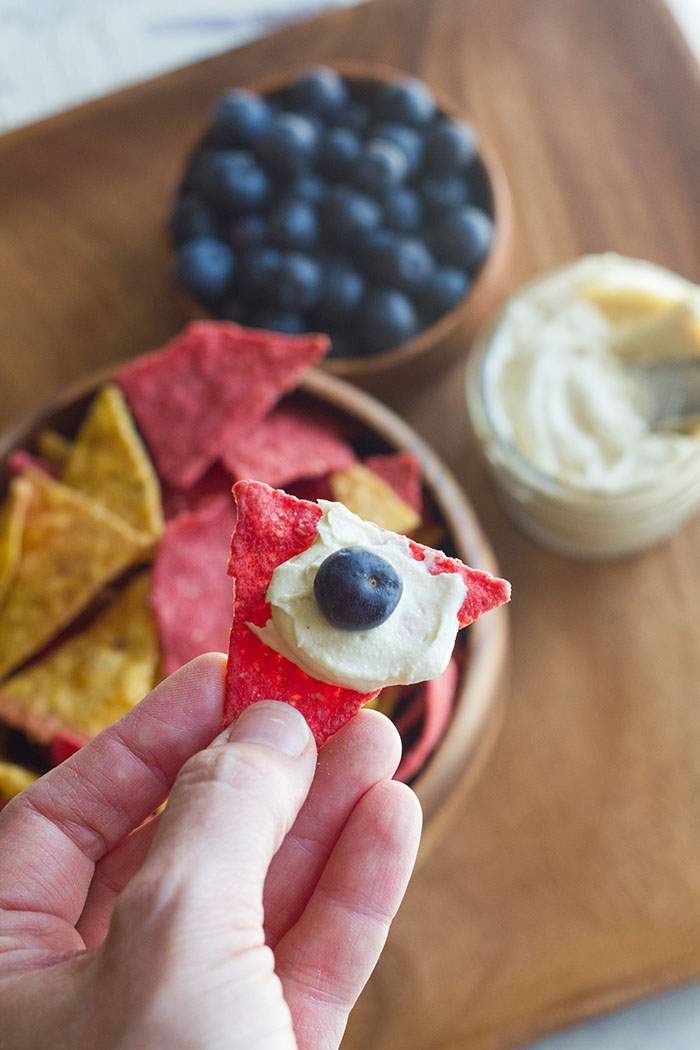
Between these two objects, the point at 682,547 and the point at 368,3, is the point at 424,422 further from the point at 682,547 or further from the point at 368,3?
A: the point at 368,3

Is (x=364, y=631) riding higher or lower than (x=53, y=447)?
higher

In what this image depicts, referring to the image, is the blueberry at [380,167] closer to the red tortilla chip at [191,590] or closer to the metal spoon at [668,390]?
the metal spoon at [668,390]

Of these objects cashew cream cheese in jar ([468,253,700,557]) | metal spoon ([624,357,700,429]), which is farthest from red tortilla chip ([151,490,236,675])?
metal spoon ([624,357,700,429])

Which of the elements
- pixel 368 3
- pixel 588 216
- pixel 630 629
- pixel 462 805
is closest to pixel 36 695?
pixel 462 805

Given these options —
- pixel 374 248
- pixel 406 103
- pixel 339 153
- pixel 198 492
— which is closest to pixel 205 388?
pixel 198 492

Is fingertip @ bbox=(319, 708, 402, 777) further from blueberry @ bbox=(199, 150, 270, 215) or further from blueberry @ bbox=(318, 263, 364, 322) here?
blueberry @ bbox=(199, 150, 270, 215)

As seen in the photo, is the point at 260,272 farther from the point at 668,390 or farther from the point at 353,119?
the point at 668,390
